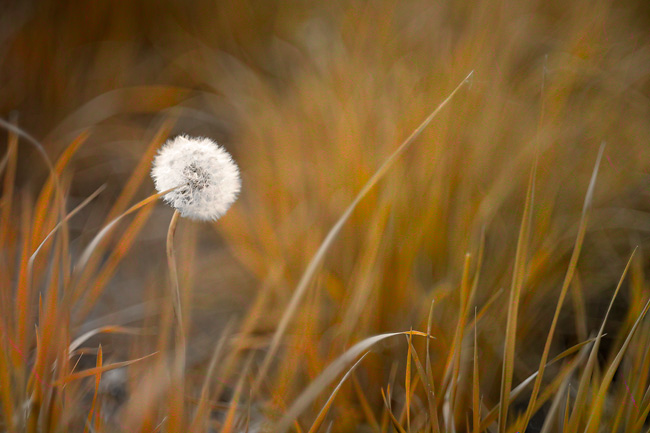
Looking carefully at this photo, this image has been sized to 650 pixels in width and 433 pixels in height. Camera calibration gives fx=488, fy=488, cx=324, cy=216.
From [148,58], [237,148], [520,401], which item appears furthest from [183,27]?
[520,401]

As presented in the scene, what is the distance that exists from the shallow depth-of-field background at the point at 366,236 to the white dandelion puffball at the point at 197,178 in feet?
0.33

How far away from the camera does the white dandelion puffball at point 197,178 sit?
449mm

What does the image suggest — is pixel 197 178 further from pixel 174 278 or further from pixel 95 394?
pixel 95 394

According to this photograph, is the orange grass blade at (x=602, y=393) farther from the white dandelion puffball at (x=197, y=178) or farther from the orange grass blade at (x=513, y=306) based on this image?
the white dandelion puffball at (x=197, y=178)

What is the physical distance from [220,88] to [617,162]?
84cm

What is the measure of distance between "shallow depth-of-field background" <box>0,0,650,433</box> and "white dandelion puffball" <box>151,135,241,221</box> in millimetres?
102

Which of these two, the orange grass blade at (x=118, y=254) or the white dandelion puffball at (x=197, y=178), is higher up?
the white dandelion puffball at (x=197, y=178)

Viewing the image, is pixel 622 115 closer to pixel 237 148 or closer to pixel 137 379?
pixel 237 148

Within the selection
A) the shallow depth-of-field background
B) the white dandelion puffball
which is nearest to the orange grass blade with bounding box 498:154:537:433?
the shallow depth-of-field background

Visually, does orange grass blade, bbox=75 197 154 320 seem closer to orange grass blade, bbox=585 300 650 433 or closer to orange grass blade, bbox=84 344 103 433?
orange grass blade, bbox=84 344 103 433

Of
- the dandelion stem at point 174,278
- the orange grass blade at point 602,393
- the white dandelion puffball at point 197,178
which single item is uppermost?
the white dandelion puffball at point 197,178

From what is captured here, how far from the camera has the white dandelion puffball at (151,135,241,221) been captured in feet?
1.47

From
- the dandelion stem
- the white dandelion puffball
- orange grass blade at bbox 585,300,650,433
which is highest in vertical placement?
the white dandelion puffball

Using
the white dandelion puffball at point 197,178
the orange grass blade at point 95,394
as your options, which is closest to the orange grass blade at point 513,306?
the white dandelion puffball at point 197,178
